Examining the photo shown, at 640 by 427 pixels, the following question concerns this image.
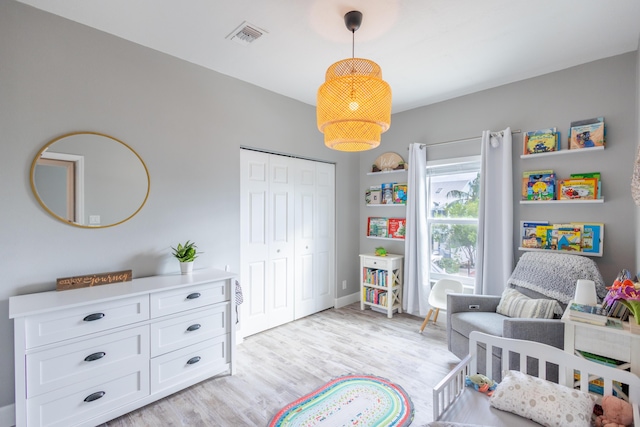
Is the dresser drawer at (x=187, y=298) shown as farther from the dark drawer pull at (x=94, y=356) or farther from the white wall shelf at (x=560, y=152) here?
the white wall shelf at (x=560, y=152)

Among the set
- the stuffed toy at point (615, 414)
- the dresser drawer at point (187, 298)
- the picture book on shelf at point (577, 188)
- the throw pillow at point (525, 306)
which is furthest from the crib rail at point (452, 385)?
the picture book on shelf at point (577, 188)

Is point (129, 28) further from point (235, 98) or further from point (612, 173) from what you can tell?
point (612, 173)

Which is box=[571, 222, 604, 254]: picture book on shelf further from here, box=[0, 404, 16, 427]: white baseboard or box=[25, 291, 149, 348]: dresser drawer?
box=[0, 404, 16, 427]: white baseboard

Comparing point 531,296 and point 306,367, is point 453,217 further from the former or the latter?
Answer: point 306,367

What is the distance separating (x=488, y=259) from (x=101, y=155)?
3.56 meters

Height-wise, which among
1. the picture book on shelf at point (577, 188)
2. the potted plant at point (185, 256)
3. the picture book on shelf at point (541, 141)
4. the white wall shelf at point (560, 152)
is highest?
the picture book on shelf at point (541, 141)

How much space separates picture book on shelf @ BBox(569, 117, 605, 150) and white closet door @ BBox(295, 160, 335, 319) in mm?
2522

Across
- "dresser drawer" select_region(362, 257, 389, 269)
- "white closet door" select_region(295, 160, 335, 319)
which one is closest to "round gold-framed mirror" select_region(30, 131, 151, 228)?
"white closet door" select_region(295, 160, 335, 319)

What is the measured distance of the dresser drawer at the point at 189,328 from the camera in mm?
2043

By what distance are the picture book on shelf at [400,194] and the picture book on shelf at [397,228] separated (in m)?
0.24

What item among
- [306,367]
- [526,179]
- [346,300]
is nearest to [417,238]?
[526,179]

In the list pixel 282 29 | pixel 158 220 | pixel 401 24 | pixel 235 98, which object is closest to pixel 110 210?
pixel 158 220

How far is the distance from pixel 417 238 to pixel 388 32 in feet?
7.44

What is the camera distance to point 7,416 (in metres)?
1.82
